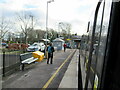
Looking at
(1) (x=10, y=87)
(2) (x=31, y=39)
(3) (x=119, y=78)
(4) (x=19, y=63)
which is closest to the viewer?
(3) (x=119, y=78)

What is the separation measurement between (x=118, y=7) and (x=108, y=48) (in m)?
0.39

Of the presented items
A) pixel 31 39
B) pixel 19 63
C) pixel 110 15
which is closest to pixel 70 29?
pixel 31 39

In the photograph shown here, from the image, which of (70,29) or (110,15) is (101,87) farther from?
(70,29)

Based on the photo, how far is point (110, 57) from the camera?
1130mm

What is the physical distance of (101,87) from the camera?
1143mm

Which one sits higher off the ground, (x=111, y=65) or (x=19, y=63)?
(x=111, y=65)

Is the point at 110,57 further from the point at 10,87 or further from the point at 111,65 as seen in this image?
the point at 10,87

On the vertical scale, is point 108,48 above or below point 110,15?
below

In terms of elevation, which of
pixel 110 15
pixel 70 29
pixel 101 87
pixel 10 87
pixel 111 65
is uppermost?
pixel 70 29

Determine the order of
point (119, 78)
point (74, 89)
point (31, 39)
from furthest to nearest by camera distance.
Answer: point (31, 39), point (74, 89), point (119, 78)

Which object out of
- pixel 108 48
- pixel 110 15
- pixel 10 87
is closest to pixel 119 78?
pixel 108 48

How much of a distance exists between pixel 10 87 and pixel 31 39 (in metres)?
53.8

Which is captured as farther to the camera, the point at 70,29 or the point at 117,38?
the point at 70,29

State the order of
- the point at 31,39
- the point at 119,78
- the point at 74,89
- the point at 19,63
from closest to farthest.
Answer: the point at 119,78 < the point at 74,89 < the point at 19,63 < the point at 31,39
